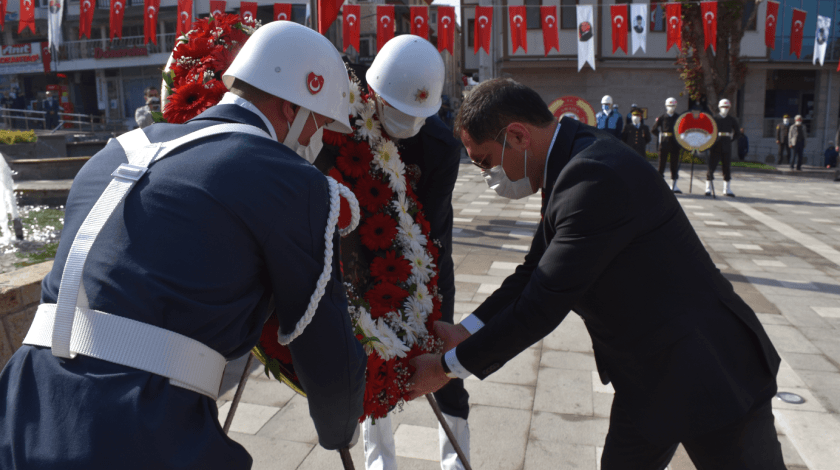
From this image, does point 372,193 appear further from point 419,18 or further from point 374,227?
point 419,18

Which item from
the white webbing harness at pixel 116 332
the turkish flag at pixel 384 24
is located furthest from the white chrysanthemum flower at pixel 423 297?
the turkish flag at pixel 384 24

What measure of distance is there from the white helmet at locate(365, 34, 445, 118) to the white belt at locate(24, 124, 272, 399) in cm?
148

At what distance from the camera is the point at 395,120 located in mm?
2658

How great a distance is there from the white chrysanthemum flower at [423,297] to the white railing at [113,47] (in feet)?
127

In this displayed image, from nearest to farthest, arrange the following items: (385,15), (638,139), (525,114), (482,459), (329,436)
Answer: (329,436) → (525,114) → (482,459) → (638,139) → (385,15)

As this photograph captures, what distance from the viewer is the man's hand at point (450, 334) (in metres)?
2.47

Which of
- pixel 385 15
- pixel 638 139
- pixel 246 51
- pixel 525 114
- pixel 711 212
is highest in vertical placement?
pixel 385 15

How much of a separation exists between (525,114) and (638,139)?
1414 centimetres

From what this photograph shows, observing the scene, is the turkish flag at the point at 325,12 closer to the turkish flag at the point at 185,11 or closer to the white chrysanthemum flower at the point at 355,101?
the white chrysanthemum flower at the point at 355,101

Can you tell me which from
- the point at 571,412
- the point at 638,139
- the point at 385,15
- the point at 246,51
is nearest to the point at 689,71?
the point at 638,139

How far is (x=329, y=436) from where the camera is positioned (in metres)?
1.69

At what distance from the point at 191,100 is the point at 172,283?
1.00m

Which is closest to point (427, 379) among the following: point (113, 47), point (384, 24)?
point (384, 24)

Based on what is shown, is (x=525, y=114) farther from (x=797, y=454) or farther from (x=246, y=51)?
(x=797, y=454)
